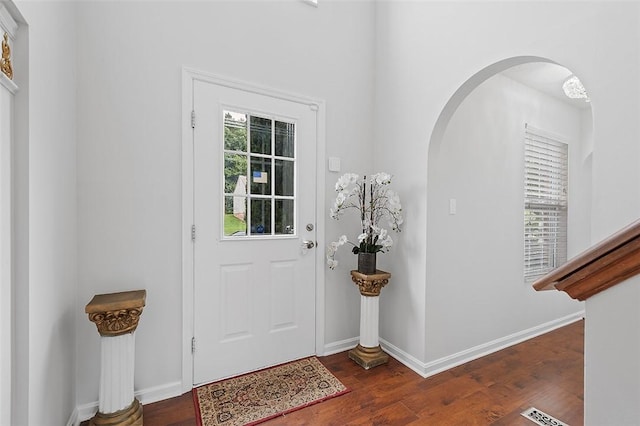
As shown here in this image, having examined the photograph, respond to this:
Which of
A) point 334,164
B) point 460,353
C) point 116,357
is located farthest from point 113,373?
point 460,353

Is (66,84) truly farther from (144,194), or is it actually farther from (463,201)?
(463,201)

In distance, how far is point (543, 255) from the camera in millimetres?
3291

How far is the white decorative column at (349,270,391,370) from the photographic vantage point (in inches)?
93.7

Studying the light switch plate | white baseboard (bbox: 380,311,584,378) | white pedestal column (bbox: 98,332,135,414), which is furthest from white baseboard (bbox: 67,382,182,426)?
the light switch plate

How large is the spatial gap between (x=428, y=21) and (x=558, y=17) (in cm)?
97

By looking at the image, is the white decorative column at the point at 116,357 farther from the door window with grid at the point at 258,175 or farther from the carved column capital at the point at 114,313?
the door window with grid at the point at 258,175

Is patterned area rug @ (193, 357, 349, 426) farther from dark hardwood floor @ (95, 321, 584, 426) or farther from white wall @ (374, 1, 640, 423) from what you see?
white wall @ (374, 1, 640, 423)

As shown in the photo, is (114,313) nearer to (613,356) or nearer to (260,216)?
(260,216)

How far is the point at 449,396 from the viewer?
6.59 feet

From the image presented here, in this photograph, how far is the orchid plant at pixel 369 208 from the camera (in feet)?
7.69

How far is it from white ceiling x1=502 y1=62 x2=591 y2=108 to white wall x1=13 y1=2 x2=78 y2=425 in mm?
3308

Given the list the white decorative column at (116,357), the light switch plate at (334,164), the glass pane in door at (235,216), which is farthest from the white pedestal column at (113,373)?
the light switch plate at (334,164)

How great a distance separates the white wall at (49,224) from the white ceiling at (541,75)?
10.9 feet

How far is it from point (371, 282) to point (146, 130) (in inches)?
73.8
